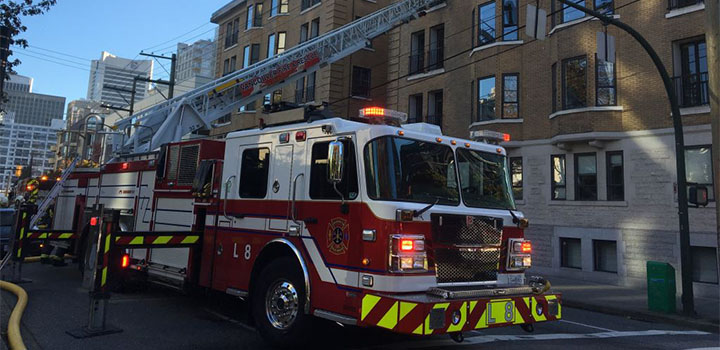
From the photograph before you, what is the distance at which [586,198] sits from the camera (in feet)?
54.1

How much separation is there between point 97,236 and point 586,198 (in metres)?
14.8

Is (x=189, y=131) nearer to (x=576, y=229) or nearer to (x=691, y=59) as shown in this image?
(x=576, y=229)

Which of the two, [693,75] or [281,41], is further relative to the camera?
[281,41]

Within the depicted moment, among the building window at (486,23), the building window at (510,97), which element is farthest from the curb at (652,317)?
the building window at (486,23)

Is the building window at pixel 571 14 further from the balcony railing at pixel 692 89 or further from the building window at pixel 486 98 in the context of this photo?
the balcony railing at pixel 692 89

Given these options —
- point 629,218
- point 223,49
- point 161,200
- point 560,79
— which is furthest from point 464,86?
point 223,49

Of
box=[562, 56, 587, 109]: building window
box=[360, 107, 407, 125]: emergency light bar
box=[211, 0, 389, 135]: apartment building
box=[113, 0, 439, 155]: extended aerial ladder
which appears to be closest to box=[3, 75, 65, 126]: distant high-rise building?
box=[211, 0, 389, 135]: apartment building

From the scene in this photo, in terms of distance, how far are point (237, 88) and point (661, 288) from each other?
12.2 meters

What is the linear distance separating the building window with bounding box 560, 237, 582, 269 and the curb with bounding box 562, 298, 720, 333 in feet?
17.0

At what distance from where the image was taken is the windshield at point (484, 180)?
6047 millimetres

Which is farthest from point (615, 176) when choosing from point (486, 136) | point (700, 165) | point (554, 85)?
point (486, 136)

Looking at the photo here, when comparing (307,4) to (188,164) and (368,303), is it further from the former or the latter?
(368,303)

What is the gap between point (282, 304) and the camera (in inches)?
235

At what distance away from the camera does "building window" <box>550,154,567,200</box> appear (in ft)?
56.4
